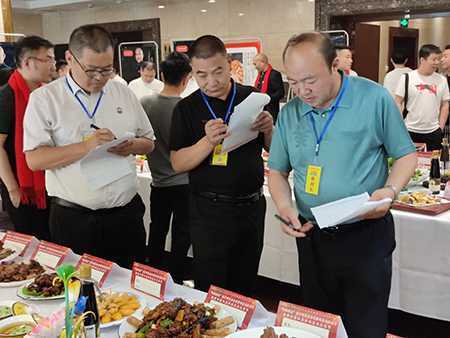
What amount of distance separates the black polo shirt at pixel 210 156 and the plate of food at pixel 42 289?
24.4 inches

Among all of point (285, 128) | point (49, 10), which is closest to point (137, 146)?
point (285, 128)

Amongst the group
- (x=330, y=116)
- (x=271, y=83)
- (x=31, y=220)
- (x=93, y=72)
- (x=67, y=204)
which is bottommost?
(x=31, y=220)

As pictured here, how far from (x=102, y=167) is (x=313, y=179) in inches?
30.8

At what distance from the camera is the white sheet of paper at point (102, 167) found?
5.91 feet

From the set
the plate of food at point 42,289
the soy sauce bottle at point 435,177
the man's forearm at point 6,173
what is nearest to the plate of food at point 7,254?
the plate of food at point 42,289

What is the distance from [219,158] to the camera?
6.14ft

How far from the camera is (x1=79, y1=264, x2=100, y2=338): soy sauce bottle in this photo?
3.76 ft

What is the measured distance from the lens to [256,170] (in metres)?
1.91

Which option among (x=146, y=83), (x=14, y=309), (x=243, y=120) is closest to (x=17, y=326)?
(x=14, y=309)

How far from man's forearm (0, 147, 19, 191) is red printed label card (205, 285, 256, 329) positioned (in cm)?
136

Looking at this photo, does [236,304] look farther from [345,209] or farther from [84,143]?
[84,143]

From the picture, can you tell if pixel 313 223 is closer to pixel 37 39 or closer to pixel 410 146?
pixel 410 146

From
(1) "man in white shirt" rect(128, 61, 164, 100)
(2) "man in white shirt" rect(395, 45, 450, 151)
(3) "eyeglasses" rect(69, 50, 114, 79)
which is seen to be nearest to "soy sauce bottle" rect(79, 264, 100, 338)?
(3) "eyeglasses" rect(69, 50, 114, 79)

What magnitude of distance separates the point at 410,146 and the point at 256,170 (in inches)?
23.4
